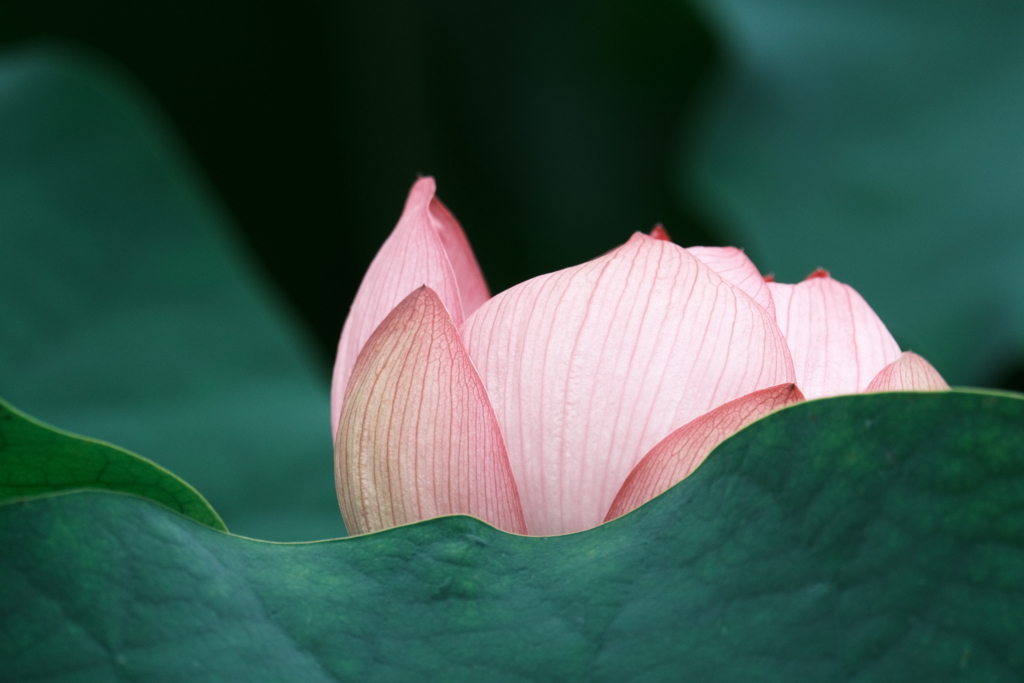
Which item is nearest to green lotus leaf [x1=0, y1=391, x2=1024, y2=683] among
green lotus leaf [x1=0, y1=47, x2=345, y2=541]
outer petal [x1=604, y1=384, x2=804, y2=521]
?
outer petal [x1=604, y1=384, x2=804, y2=521]

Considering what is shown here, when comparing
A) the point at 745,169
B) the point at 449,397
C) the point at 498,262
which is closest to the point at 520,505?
the point at 449,397

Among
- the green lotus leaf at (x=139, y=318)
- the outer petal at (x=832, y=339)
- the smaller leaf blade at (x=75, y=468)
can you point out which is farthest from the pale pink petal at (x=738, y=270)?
the green lotus leaf at (x=139, y=318)

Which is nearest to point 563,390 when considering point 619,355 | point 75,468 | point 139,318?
point 619,355

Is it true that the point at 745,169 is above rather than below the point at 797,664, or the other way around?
above

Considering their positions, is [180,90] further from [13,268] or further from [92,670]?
[92,670]

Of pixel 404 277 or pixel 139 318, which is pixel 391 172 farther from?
pixel 404 277

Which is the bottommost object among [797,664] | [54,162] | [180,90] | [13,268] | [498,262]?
[797,664]
